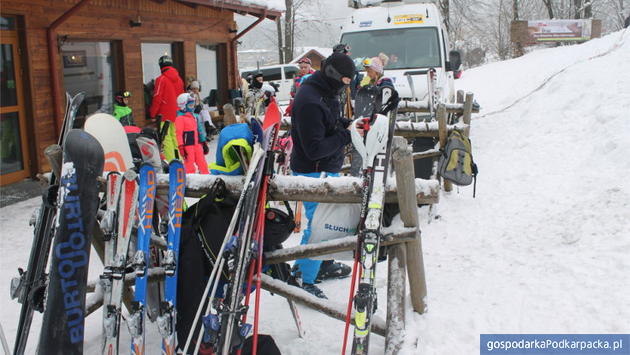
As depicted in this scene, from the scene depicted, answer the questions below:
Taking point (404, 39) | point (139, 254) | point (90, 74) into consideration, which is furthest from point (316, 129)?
point (90, 74)

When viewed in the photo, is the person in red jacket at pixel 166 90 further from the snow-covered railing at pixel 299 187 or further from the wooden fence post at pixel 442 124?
the snow-covered railing at pixel 299 187

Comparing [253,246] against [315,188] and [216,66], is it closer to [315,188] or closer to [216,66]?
[315,188]

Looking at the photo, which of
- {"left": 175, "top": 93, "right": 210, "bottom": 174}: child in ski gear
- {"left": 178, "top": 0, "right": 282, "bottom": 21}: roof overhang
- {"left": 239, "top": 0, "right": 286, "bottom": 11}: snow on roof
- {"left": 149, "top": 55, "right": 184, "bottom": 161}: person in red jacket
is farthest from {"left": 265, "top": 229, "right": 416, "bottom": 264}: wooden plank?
{"left": 239, "top": 0, "right": 286, "bottom": 11}: snow on roof

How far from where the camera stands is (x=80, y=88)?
8.92 metres

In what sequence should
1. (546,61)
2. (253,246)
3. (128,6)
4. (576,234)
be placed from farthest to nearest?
(546,61)
(128,6)
(576,234)
(253,246)

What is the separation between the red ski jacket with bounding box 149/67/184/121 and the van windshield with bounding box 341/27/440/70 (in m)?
3.07

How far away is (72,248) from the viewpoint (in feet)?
8.73

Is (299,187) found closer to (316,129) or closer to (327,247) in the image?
(327,247)

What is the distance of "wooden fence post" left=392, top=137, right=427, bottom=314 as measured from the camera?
9.89ft

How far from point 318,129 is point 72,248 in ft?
5.86

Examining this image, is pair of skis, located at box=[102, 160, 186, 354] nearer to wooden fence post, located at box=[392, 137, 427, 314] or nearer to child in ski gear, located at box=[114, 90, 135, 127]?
wooden fence post, located at box=[392, 137, 427, 314]

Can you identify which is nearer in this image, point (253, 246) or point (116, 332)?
point (116, 332)

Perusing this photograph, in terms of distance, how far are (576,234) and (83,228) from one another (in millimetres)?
3889

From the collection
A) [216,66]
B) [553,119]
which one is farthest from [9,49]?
[553,119]
